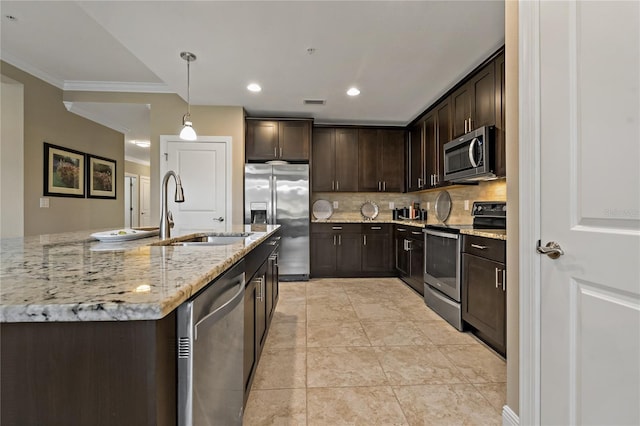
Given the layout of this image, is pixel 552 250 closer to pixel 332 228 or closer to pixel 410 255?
pixel 410 255

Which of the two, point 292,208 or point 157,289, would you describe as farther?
point 292,208

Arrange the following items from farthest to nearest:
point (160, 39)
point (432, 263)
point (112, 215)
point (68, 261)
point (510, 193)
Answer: point (112, 215) → point (432, 263) → point (160, 39) → point (510, 193) → point (68, 261)

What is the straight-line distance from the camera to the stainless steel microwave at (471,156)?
2533 mm

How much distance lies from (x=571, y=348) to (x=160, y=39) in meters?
3.32

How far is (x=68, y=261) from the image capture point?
95 cm

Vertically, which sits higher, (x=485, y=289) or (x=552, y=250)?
(x=552, y=250)

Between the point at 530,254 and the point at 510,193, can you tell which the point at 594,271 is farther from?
the point at 510,193

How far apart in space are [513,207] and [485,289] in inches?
42.5

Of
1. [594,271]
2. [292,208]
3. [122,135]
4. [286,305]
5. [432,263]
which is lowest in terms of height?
[286,305]

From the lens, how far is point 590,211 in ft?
3.25

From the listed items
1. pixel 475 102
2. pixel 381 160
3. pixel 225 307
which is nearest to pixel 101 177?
pixel 381 160

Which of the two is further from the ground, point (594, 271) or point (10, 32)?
point (10, 32)

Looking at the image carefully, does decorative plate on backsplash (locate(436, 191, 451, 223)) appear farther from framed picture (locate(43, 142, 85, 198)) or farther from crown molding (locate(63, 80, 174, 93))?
framed picture (locate(43, 142, 85, 198))

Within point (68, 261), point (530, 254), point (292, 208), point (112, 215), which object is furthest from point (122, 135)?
point (530, 254)
